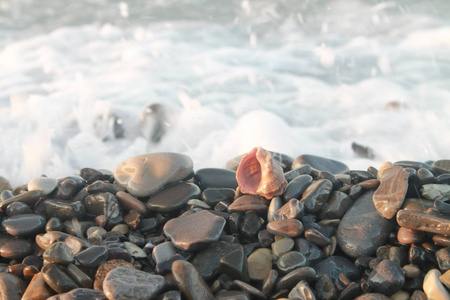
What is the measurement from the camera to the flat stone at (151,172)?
2754 mm

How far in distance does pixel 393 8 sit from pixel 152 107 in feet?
20.5

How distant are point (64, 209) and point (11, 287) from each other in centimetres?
57

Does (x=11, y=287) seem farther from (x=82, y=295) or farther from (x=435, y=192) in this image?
(x=435, y=192)

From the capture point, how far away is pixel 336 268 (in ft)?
7.04

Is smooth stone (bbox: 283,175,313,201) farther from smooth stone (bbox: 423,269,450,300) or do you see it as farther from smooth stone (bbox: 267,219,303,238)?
smooth stone (bbox: 423,269,450,300)

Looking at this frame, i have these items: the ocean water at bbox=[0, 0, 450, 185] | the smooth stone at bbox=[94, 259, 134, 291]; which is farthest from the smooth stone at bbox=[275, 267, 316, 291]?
the ocean water at bbox=[0, 0, 450, 185]

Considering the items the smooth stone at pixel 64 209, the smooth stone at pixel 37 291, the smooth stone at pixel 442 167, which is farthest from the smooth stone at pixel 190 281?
the smooth stone at pixel 442 167

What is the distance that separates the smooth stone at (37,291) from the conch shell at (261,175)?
1.15m

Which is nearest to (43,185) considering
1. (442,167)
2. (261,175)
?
(261,175)

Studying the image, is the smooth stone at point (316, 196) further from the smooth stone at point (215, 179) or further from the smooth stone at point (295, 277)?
the smooth stone at point (215, 179)

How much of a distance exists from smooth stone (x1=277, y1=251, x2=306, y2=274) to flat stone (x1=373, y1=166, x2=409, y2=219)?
525 mm

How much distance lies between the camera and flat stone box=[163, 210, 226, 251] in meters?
2.26

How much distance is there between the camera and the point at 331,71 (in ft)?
24.2

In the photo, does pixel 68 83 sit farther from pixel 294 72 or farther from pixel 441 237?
pixel 441 237
